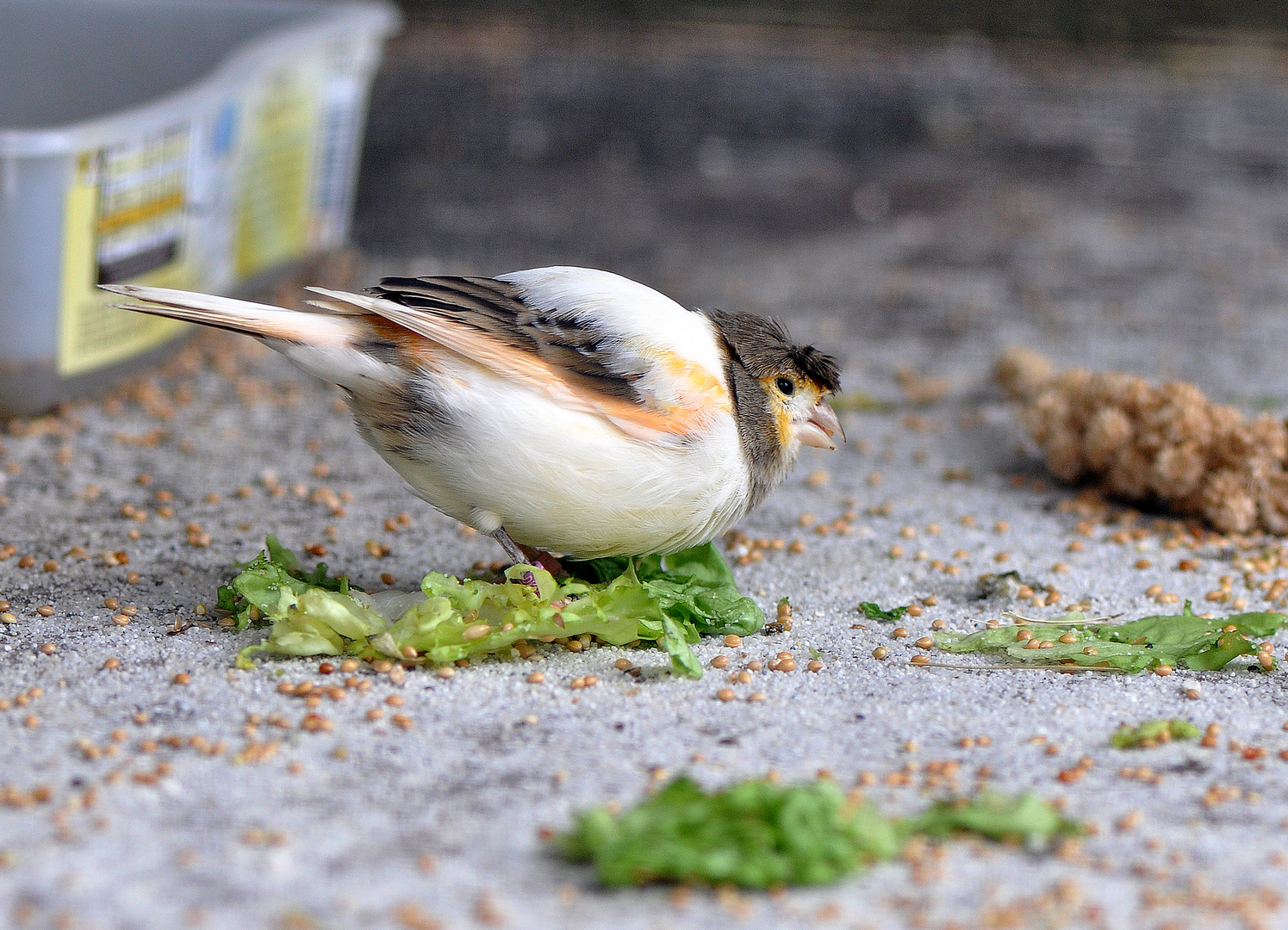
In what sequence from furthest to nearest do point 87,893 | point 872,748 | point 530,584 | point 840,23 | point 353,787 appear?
point 840,23, point 530,584, point 872,748, point 353,787, point 87,893

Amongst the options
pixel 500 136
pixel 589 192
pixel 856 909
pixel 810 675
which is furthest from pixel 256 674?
pixel 500 136

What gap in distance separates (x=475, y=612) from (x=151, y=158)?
2.63 meters

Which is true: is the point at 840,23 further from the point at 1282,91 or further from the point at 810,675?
the point at 810,675

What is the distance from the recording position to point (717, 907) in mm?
2152

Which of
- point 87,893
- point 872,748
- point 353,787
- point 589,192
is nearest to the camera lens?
point 87,893

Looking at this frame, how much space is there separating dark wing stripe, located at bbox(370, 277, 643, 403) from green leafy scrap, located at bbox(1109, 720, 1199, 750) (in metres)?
1.24

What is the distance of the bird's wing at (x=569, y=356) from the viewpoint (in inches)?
117

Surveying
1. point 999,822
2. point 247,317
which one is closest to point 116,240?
point 247,317

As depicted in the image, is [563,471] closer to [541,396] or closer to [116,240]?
[541,396]

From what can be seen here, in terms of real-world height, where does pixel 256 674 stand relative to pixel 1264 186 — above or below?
below

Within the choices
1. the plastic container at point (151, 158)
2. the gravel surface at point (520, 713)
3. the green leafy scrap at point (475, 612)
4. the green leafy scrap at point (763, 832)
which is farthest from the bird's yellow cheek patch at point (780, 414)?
the plastic container at point (151, 158)

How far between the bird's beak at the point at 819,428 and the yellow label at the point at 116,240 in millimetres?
2689

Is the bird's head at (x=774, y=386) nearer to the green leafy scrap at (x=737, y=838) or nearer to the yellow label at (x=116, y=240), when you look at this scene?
the green leafy scrap at (x=737, y=838)

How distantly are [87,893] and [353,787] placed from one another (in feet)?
1.68
